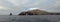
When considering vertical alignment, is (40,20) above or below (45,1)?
below

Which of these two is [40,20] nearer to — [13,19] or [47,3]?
[13,19]

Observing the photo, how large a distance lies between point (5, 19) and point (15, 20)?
29 cm

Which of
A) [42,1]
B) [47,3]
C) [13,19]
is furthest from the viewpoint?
[42,1]

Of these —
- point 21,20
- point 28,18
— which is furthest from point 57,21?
point 21,20

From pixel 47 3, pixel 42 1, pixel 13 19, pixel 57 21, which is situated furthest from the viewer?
pixel 42 1

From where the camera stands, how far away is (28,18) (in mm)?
2350

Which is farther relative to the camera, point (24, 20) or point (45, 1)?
point (45, 1)

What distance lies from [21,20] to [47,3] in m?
2.65

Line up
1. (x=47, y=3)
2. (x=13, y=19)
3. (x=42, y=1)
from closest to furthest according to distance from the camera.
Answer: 1. (x=13, y=19)
2. (x=47, y=3)
3. (x=42, y=1)

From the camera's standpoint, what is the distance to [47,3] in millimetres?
4648

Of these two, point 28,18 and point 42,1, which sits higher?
point 42,1

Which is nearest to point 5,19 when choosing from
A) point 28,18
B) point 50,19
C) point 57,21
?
point 28,18

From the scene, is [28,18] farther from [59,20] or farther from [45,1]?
[45,1]

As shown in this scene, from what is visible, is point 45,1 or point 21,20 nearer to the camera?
point 21,20
